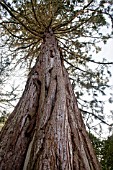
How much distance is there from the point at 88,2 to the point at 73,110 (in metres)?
2.59

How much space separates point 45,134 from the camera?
1.53m

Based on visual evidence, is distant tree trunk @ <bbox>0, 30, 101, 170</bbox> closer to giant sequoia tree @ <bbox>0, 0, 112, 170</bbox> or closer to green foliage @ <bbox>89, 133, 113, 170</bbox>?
giant sequoia tree @ <bbox>0, 0, 112, 170</bbox>

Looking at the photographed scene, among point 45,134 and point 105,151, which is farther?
point 105,151

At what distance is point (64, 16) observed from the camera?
14.0 feet

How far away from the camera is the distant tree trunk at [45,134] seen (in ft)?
4.53

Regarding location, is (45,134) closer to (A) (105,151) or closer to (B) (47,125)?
(B) (47,125)

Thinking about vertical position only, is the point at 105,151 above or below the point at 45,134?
above

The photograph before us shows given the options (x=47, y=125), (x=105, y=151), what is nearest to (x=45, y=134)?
(x=47, y=125)

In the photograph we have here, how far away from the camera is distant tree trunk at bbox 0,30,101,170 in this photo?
1.38 metres

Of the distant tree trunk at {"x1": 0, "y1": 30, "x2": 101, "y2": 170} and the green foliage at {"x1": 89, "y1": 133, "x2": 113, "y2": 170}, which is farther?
the green foliage at {"x1": 89, "y1": 133, "x2": 113, "y2": 170}

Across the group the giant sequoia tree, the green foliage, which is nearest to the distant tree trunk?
the giant sequoia tree

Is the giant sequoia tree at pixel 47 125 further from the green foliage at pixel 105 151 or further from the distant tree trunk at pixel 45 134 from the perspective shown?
the green foliage at pixel 105 151

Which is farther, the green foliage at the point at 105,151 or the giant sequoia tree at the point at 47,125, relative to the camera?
the green foliage at the point at 105,151

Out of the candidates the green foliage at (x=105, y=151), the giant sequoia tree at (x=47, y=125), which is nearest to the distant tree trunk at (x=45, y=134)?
the giant sequoia tree at (x=47, y=125)
